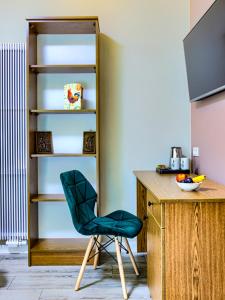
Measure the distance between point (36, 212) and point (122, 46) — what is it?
6.44 feet

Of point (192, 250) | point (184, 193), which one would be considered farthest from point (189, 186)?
point (192, 250)

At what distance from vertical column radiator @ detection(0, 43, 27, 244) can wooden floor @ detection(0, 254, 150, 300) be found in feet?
1.21

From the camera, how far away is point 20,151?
2984 mm

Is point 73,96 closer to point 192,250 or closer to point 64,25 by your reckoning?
point 64,25

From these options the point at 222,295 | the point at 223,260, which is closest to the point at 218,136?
the point at 223,260

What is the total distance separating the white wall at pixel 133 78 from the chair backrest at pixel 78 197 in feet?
1.38

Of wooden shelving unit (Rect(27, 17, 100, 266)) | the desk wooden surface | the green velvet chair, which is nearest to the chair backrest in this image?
the green velvet chair

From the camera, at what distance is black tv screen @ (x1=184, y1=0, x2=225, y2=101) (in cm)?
192

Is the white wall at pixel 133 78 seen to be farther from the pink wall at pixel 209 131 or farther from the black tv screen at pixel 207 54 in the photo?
the black tv screen at pixel 207 54

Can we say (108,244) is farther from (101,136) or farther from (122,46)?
(122,46)

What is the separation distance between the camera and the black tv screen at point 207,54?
1.92m

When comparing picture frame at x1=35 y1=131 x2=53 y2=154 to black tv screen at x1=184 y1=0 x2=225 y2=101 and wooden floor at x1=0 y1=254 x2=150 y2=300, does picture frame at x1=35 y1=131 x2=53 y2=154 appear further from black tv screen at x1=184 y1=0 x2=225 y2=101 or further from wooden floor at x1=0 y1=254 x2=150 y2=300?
black tv screen at x1=184 y1=0 x2=225 y2=101

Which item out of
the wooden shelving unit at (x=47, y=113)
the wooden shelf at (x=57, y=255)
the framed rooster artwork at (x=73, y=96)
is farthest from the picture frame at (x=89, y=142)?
the wooden shelf at (x=57, y=255)

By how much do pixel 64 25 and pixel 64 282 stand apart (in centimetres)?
234
